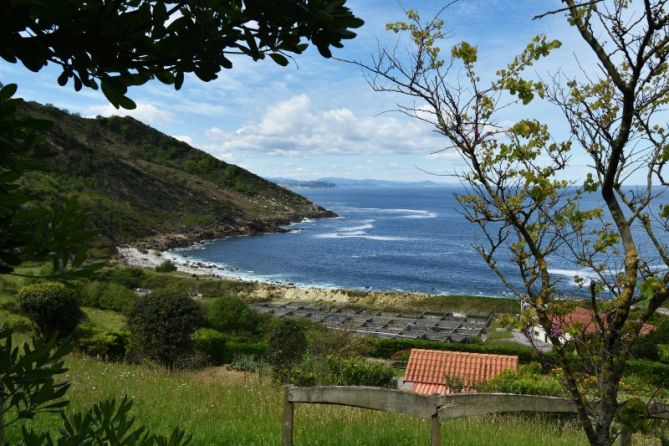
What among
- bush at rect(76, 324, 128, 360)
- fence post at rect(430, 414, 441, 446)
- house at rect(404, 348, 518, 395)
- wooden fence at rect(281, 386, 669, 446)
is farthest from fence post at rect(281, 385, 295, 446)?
bush at rect(76, 324, 128, 360)

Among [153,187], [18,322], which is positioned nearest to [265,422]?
[18,322]

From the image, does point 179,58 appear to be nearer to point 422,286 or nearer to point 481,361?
point 481,361

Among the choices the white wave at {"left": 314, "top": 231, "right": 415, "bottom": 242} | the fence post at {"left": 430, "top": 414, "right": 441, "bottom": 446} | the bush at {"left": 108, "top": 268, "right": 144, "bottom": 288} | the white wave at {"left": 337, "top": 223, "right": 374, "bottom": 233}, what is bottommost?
the bush at {"left": 108, "top": 268, "right": 144, "bottom": 288}

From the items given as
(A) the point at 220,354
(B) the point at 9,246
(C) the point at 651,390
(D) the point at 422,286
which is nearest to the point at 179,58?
(B) the point at 9,246

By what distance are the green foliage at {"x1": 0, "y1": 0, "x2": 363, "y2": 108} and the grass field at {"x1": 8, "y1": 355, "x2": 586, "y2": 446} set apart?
172 inches

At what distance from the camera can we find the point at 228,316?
30453 mm

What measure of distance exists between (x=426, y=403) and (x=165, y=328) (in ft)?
50.3

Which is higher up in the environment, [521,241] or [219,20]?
[219,20]

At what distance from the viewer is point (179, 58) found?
171 cm

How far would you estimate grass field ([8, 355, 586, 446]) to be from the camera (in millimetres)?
5480

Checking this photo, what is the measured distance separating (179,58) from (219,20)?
0.58 ft

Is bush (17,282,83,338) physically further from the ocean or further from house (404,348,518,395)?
the ocean

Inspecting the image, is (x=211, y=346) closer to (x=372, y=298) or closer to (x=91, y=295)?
(x=91, y=295)

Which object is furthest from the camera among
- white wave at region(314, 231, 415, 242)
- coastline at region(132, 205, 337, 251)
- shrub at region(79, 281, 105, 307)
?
white wave at region(314, 231, 415, 242)
